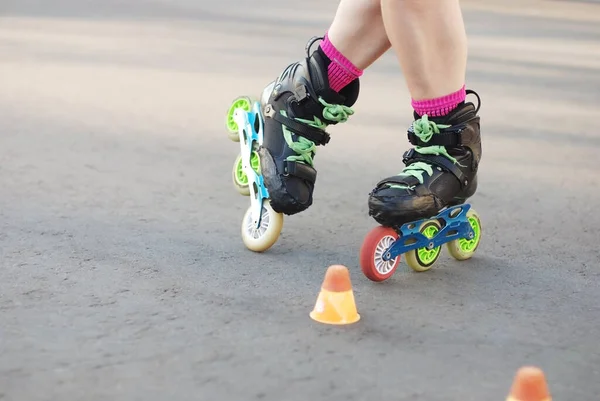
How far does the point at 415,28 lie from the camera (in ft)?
8.54

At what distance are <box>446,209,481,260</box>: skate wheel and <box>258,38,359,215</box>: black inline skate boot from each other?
16.5 inches

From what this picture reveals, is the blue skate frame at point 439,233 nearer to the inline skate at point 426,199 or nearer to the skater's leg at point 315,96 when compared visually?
the inline skate at point 426,199

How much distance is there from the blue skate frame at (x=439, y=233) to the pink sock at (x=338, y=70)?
0.46m

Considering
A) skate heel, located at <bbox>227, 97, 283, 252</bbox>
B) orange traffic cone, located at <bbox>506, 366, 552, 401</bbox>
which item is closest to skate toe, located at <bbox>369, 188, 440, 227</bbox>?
skate heel, located at <bbox>227, 97, 283, 252</bbox>

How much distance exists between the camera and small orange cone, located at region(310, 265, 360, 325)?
2289 millimetres

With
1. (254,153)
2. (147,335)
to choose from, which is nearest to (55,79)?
(254,153)

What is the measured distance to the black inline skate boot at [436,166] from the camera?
2.62 m

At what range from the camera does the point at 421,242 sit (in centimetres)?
268

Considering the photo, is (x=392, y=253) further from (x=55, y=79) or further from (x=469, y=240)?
(x=55, y=79)

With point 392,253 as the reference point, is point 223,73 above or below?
above

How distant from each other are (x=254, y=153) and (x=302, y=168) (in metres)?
0.26

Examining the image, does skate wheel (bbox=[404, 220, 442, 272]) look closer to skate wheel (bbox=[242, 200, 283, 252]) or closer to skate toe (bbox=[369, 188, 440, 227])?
skate toe (bbox=[369, 188, 440, 227])

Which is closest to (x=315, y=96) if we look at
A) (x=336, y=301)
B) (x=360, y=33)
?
(x=360, y=33)

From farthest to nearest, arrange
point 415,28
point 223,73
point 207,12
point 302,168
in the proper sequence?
point 207,12
point 223,73
point 302,168
point 415,28
